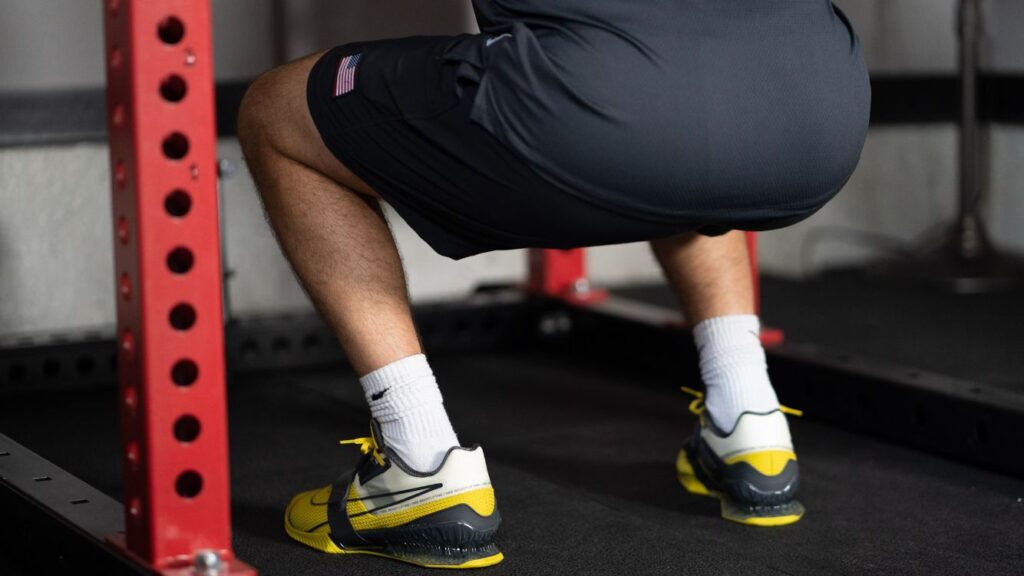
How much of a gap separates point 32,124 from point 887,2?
2.17 metres

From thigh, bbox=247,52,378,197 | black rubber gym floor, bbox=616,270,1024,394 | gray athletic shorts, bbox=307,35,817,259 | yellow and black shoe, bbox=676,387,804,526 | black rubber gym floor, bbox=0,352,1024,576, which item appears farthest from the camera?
black rubber gym floor, bbox=616,270,1024,394

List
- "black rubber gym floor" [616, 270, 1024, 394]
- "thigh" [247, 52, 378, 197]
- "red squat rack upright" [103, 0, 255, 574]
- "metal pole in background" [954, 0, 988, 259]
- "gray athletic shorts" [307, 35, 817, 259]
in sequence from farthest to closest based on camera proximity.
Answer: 1. "metal pole in background" [954, 0, 988, 259]
2. "black rubber gym floor" [616, 270, 1024, 394]
3. "thigh" [247, 52, 378, 197]
4. "gray athletic shorts" [307, 35, 817, 259]
5. "red squat rack upright" [103, 0, 255, 574]

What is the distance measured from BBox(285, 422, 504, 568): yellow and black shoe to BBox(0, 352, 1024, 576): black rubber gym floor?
0.03 m

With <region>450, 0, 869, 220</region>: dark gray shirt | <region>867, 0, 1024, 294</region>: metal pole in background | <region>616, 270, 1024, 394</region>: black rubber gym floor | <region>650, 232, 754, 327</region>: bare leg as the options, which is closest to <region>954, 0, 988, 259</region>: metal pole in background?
<region>867, 0, 1024, 294</region>: metal pole in background

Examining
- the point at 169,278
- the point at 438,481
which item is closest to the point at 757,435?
the point at 438,481

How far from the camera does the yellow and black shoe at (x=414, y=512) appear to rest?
4.99ft

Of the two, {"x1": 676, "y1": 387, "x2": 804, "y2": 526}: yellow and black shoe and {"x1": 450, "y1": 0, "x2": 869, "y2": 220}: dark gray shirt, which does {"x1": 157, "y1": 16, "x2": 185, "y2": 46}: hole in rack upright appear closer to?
{"x1": 450, "y1": 0, "x2": 869, "y2": 220}: dark gray shirt

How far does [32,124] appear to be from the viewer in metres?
2.69

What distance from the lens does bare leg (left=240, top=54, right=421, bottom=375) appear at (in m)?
1.50

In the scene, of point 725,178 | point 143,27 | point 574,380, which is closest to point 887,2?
point 574,380

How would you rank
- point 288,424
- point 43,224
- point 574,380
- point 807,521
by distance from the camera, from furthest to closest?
point 43,224
point 574,380
point 288,424
point 807,521

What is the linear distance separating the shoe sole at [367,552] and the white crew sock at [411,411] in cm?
11

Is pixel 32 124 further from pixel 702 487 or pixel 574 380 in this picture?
pixel 702 487

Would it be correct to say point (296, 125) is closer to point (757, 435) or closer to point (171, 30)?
point (171, 30)
